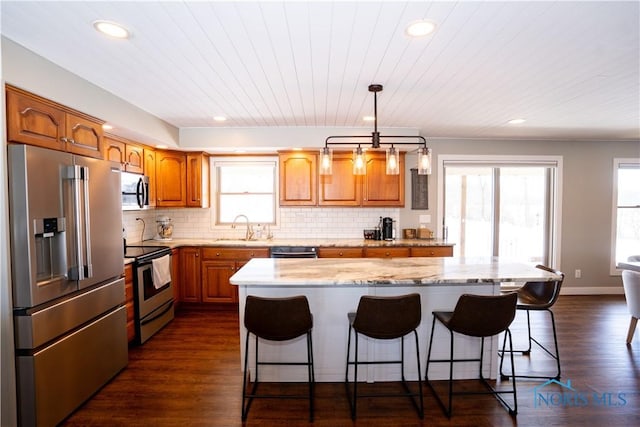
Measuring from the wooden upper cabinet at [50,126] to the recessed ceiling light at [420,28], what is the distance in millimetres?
2316

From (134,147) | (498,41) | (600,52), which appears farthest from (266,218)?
(600,52)

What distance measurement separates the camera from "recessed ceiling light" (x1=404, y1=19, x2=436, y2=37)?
1.72 m

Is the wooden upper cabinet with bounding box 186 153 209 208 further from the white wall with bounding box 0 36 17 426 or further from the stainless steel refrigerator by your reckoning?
the white wall with bounding box 0 36 17 426

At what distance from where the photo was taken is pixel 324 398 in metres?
2.33

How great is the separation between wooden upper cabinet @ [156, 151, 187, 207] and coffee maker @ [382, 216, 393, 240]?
2810 millimetres

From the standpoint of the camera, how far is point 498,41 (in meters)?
1.92

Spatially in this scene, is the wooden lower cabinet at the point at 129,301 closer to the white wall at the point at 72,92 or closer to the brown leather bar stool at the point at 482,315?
the white wall at the point at 72,92

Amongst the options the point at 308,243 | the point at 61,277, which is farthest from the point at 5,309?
the point at 308,243

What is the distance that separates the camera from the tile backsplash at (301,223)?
4.80 m

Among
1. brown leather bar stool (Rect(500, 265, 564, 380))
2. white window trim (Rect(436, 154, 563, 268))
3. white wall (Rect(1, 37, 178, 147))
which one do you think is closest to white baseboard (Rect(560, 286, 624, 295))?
white window trim (Rect(436, 154, 563, 268))

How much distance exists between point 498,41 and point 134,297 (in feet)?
11.9

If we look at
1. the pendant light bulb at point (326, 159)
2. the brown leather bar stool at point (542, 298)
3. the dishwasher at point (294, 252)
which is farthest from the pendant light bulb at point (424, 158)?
the dishwasher at point (294, 252)

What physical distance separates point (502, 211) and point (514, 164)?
746 millimetres

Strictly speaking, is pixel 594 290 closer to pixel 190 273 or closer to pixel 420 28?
pixel 420 28
